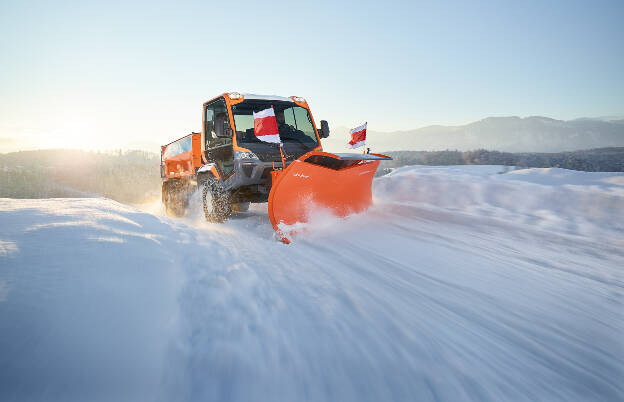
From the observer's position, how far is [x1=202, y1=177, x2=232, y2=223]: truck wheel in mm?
5496

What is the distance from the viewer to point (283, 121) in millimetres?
6117

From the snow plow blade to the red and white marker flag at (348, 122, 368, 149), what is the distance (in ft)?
2.48

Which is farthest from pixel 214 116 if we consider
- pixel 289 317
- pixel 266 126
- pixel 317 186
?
pixel 289 317

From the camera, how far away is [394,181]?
756 centimetres

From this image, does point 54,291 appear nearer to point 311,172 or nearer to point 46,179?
point 311,172

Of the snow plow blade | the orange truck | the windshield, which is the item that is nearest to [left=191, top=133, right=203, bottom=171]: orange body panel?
the orange truck

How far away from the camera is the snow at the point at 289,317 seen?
48.9 inches

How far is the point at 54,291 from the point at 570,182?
743cm

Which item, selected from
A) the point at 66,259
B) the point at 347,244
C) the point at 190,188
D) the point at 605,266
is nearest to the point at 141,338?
the point at 66,259

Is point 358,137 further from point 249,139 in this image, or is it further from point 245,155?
point 245,155

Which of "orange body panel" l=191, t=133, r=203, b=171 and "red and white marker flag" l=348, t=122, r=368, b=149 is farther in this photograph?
"orange body panel" l=191, t=133, r=203, b=171

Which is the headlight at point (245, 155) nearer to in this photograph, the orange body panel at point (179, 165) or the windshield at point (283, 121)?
the windshield at point (283, 121)

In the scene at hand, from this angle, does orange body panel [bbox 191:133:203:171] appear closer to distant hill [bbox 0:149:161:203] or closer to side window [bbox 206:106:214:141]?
side window [bbox 206:106:214:141]

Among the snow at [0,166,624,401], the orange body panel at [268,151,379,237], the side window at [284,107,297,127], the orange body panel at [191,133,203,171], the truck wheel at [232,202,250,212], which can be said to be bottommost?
the snow at [0,166,624,401]
